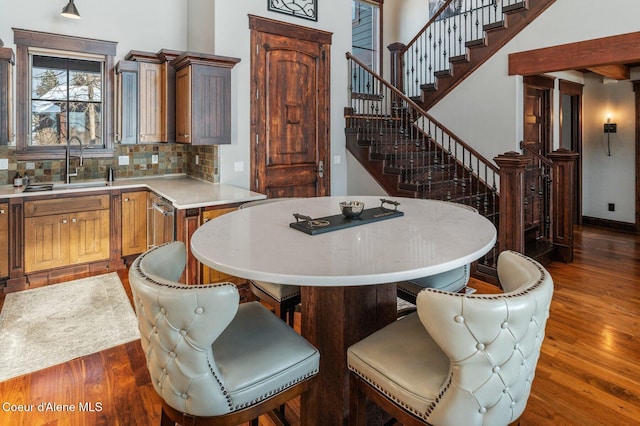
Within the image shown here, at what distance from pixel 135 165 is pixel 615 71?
6.59m

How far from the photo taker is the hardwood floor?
6.79ft

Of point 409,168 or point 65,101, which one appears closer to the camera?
point 65,101

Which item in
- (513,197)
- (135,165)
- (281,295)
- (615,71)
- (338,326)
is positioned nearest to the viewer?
(338,326)

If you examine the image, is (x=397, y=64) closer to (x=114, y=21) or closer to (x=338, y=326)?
(x=114, y=21)

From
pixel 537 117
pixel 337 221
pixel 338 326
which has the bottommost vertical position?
pixel 338 326

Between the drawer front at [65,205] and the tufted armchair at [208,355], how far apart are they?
3.20m

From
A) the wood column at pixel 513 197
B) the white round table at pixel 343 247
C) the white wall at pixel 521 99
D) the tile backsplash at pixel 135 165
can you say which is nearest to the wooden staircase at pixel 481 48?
the white wall at pixel 521 99

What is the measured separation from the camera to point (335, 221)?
1.99 m

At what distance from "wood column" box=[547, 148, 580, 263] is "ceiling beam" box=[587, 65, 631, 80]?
1.69 meters

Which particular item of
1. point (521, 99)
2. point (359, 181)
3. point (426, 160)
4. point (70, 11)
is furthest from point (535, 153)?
point (70, 11)

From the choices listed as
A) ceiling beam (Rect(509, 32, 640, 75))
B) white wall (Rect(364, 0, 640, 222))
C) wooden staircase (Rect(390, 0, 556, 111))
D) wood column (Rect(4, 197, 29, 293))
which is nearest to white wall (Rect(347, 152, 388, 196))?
white wall (Rect(364, 0, 640, 222))

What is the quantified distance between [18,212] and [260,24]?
10.1ft

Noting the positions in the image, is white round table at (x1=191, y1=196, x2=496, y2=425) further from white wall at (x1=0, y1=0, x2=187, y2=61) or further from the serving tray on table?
white wall at (x1=0, y1=0, x2=187, y2=61)

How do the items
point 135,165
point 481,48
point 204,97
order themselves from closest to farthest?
point 204,97 → point 135,165 → point 481,48
